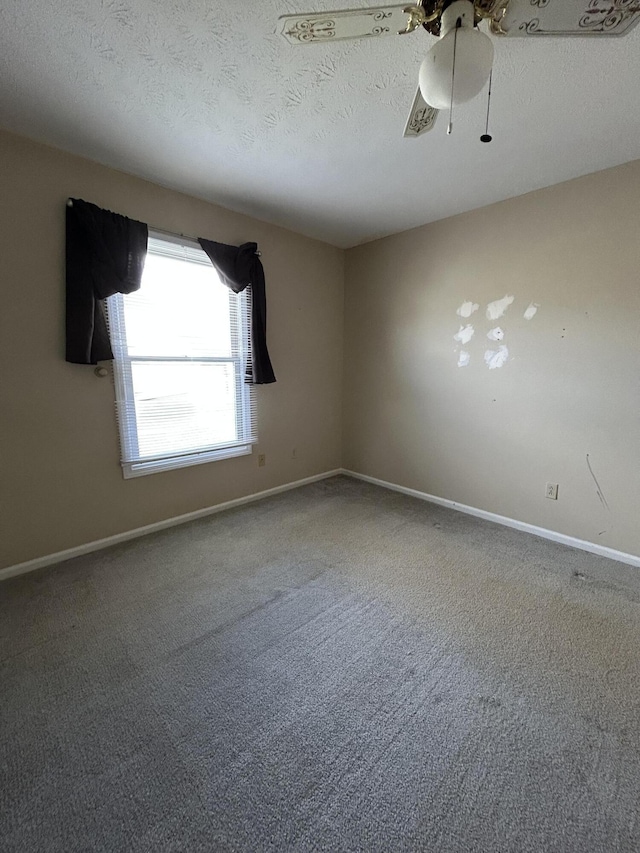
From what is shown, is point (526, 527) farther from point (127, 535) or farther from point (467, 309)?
point (127, 535)

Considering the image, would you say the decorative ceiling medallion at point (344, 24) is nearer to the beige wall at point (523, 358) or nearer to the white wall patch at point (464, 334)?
the beige wall at point (523, 358)

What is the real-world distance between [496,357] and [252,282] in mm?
2114

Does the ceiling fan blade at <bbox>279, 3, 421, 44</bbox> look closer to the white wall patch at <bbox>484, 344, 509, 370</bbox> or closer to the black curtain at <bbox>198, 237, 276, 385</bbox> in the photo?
the black curtain at <bbox>198, 237, 276, 385</bbox>

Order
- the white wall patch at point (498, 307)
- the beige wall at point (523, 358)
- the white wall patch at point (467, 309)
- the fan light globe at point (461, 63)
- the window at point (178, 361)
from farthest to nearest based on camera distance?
the white wall patch at point (467, 309), the white wall patch at point (498, 307), the window at point (178, 361), the beige wall at point (523, 358), the fan light globe at point (461, 63)

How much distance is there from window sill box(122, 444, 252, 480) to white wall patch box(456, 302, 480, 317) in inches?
86.0

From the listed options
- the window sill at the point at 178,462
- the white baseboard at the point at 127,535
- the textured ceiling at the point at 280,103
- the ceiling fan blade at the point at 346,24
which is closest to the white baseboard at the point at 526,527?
the white baseboard at the point at 127,535

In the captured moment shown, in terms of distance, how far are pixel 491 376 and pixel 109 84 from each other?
2.88 m

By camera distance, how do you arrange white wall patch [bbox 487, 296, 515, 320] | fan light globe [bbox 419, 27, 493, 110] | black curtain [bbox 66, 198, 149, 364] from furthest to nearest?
white wall patch [bbox 487, 296, 515, 320] → black curtain [bbox 66, 198, 149, 364] → fan light globe [bbox 419, 27, 493, 110]

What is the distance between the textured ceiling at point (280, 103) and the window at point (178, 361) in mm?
669

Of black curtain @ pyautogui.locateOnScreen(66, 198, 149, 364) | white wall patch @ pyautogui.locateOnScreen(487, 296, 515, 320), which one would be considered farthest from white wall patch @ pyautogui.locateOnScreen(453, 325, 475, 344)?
black curtain @ pyautogui.locateOnScreen(66, 198, 149, 364)

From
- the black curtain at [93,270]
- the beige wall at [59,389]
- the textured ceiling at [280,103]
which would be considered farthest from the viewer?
the black curtain at [93,270]

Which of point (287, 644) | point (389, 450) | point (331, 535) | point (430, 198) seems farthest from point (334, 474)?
point (430, 198)

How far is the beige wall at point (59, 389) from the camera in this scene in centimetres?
202

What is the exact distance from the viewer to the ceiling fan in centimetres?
98
